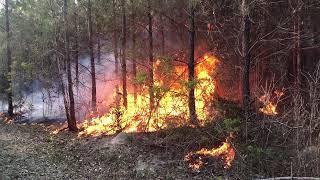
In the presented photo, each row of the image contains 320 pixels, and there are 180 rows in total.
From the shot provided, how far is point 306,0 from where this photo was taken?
62.9ft

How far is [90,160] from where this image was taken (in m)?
18.0

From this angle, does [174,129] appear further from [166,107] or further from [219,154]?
[166,107]

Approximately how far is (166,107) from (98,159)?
5.36 m

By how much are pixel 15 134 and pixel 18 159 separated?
7.77m

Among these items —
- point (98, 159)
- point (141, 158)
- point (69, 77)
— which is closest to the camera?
point (141, 158)

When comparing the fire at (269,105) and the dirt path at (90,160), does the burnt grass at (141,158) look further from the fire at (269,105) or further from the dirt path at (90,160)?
the fire at (269,105)

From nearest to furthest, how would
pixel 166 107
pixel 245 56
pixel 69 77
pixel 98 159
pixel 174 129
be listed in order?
pixel 245 56, pixel 98 159, pixel 174 129, pixel 166 107, pixel 69 77

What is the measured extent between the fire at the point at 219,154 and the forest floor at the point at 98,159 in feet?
1.17

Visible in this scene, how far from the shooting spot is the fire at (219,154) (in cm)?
1553

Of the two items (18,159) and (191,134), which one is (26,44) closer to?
(18,159)

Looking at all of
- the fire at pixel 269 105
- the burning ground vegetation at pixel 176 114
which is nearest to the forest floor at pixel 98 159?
the burning ground vegetation at pixel 176 114

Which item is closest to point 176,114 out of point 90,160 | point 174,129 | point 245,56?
point 174,129

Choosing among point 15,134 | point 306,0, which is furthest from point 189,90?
point 15,134

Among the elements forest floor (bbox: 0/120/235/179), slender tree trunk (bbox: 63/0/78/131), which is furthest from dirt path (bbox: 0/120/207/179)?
slender tree trunk (bbox: 63/0/78/131)
